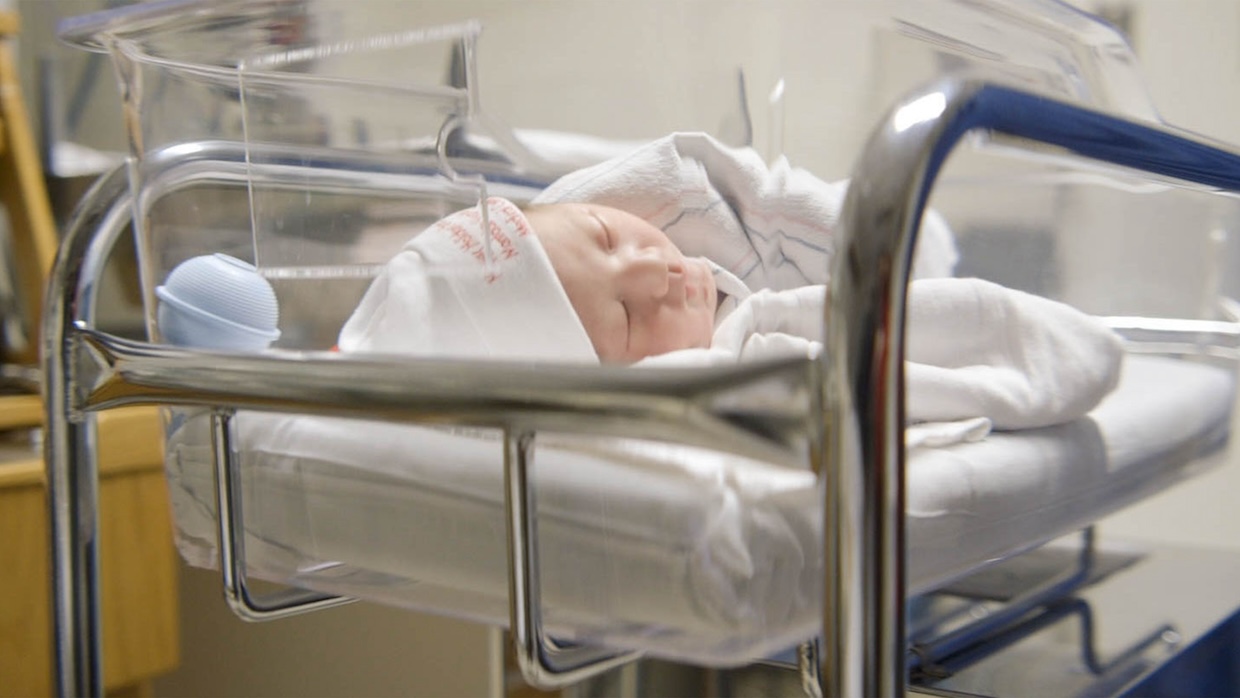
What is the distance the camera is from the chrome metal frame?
367mm

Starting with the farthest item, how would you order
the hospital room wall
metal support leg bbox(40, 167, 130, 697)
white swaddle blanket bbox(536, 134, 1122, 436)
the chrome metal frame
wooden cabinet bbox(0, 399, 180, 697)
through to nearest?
1. the hospital room wall
2. wooden cabinet bbox(0, 399, 180, 697)
3. metal support leg bbox(40, 167, 130, 697)
4. white swaddle blanket bbox(536, 134, 1122, 436)
5. the chrome metal frame

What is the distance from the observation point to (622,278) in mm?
589

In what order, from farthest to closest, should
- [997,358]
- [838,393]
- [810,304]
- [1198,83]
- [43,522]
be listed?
[1198,83]
[43,522]
[997,358]
[810,304]
[838,393]

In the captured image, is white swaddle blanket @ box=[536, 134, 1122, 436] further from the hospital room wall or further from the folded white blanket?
the hospital room wall

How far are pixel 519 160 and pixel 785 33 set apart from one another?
21cm

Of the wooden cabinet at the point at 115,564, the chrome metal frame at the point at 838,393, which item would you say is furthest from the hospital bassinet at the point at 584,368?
the wooden cabinet at the point at 115,564

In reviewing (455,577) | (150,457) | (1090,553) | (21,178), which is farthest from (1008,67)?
(21,178)

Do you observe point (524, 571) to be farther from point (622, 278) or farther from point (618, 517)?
point (622, 278)

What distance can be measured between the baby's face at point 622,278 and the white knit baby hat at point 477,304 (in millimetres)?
23

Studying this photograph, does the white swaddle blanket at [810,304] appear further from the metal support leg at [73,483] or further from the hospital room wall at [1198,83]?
the hospital room wall at [1198,83]

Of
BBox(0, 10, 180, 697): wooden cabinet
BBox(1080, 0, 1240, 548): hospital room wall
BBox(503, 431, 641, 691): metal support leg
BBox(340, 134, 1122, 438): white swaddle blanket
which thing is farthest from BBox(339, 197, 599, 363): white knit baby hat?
BBox(1080, 0, 1240, 548): hospital room wall

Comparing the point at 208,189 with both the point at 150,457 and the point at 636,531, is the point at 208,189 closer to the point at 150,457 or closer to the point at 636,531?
the point at 636,531

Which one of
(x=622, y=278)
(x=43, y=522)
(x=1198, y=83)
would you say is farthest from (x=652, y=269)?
(x=1198, y=83)

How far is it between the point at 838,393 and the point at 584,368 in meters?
0.09
